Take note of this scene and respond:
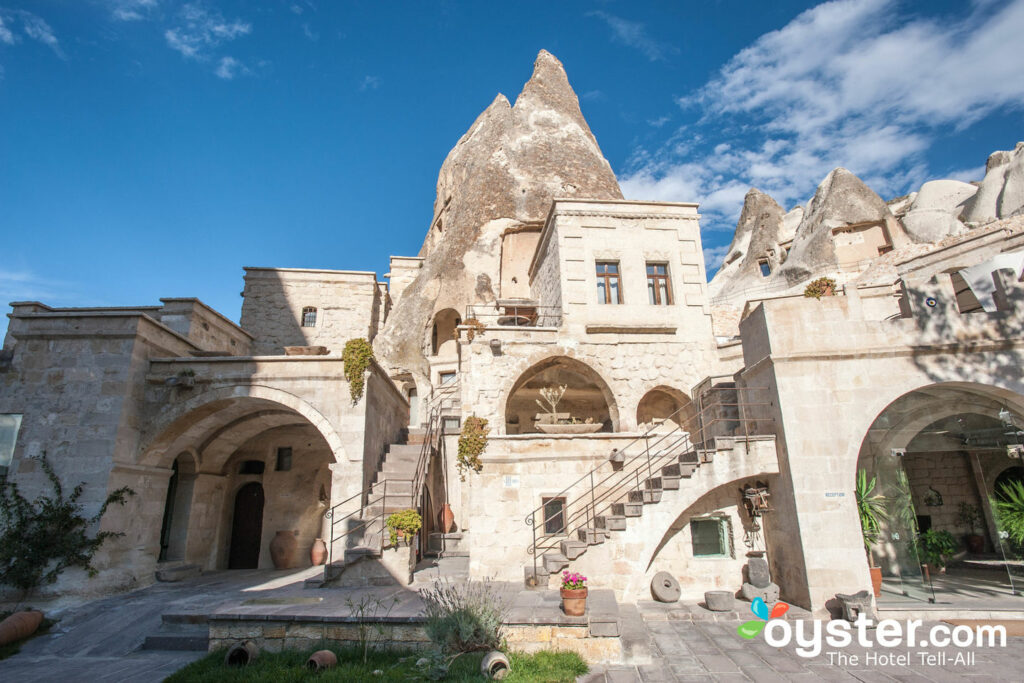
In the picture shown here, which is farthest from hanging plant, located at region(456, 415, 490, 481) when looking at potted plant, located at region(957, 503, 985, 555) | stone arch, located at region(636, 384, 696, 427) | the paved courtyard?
potted plant, located at region(957, 503, 985, 555)

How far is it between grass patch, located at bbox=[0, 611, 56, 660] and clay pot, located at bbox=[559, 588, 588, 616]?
8.73 m

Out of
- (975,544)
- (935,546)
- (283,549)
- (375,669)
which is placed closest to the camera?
(375,669)

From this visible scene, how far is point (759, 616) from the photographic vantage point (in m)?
9.27

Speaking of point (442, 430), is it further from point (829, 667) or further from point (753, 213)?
point (753, 213)

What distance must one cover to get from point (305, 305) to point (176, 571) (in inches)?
552

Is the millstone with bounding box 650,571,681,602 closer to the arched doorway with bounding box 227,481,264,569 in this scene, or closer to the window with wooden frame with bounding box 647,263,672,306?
the window with wooden frame with bounding box 647,263,672,306

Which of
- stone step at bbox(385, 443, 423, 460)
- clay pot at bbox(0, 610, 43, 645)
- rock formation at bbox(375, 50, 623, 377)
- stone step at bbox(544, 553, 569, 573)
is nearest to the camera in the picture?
clay pot at bbox(0, 610, 43, 645)

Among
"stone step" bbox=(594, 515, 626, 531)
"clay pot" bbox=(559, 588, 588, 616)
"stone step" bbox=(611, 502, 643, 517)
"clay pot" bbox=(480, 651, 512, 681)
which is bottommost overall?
"clay pot" bbox=(480, 651, 512, 681)

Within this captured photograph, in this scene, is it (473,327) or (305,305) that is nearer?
(473,327)

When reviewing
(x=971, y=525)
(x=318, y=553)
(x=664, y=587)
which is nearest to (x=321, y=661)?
(x=664, y=587)

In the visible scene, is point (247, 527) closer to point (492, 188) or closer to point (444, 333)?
point (444, 333)

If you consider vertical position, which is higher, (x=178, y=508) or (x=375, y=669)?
(x=178, y=508)

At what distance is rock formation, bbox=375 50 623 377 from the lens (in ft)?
80.2

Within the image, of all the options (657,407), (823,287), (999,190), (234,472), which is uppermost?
(999,190)
